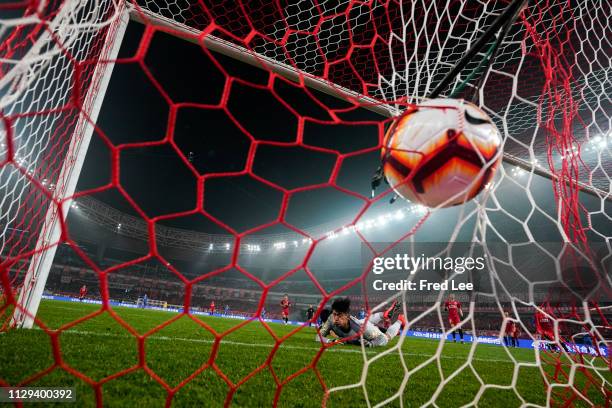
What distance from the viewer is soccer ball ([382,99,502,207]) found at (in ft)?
→ 5.01

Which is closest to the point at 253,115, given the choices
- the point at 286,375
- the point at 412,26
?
the point at 412,26

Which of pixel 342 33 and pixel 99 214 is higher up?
pixel 99 214

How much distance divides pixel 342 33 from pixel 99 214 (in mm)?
24087

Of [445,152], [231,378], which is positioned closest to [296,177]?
[231,378]

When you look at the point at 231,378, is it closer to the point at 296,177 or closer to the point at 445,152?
the point at 445,152

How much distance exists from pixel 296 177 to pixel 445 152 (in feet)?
61.6

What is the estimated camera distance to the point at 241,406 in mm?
1586

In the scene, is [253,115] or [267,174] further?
[267,174]

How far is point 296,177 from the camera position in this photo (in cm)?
2022

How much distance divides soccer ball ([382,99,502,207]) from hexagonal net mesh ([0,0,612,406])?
0.48 ft

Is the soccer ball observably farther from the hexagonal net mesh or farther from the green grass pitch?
the green grass pitch

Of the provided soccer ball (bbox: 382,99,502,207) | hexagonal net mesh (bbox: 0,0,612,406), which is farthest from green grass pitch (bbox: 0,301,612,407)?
soccer ball (bbox: 382,99,502,207)

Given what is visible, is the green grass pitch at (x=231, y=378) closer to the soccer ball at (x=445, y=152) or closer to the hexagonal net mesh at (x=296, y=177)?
the hexagonal net mesh at (x=296, y=177)

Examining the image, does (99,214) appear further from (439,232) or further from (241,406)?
(241,406)
